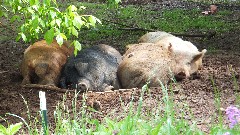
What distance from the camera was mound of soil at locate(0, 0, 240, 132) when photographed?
17.7 ft

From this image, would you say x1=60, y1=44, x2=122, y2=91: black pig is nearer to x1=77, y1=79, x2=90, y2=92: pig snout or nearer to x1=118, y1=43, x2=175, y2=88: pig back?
x1=77, y1=79, x2=90, y2=92: pig snout

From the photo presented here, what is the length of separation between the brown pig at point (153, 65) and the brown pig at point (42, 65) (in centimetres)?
92

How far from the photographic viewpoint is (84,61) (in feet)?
23.8

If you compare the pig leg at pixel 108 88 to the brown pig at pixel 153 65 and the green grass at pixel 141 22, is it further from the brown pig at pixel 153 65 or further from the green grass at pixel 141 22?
the green grass at pixel 141 22

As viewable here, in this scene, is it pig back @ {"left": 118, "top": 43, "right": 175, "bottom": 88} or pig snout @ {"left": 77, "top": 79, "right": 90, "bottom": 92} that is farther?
pig back @ {"left": 118, "top": 43, "right": 175, "bottom": 88}

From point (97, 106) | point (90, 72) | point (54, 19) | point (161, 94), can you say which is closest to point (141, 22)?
point (90, 72)

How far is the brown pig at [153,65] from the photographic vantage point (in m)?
6.80

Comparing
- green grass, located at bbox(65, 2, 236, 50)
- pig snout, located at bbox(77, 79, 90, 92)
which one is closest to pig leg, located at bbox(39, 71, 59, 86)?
pig snout, located at bbox(77, 79, 90, 92)

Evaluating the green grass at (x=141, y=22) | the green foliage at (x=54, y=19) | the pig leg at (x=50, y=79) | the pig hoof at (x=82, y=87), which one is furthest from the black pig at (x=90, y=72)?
the green grass at (x=141, y=22)

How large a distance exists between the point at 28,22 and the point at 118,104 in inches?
55.5

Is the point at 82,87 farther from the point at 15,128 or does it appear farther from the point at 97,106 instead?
the point at 15,128

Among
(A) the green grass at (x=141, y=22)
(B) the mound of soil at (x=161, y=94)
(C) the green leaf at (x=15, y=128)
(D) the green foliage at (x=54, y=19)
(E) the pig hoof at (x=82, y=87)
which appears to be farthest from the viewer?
(A) the green grass at (x=141, y=22)

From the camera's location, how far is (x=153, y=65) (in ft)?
22.7

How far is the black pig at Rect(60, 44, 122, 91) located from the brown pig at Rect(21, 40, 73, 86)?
142mm
